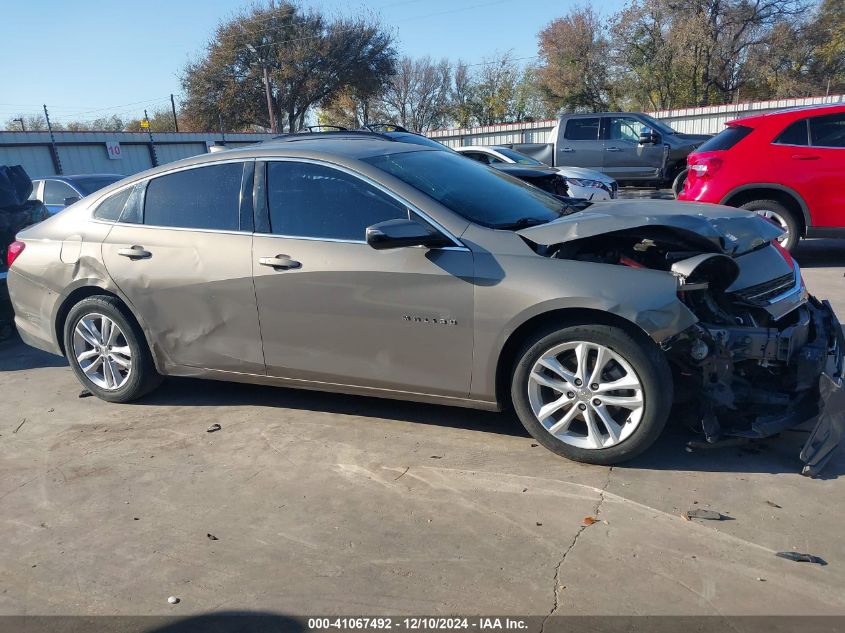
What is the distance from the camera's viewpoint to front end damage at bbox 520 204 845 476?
3.35 metres

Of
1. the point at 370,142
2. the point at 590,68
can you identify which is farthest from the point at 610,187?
the point at 590,68

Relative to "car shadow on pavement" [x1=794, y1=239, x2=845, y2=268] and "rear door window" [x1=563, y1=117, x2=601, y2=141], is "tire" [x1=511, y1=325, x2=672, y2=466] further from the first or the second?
"rear door window" [x1=563, y1=117, x2=601, y2=141]

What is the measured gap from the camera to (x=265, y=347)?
167 inches

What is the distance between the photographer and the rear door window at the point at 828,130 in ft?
24.7

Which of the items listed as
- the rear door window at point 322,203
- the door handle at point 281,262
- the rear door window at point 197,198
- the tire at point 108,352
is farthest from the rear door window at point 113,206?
the door handle at point 281,262

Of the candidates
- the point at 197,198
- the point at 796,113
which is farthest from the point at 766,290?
the point at 796,113

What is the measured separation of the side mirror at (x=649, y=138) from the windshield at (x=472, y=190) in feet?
39.3

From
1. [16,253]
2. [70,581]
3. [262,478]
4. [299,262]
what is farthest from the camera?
[16,253]

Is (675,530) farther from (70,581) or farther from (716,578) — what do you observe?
(70,581)

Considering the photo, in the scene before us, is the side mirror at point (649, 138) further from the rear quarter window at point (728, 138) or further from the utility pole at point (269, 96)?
the utility pole at point (269, 96)

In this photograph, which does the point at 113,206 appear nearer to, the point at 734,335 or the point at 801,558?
the point at 734,335

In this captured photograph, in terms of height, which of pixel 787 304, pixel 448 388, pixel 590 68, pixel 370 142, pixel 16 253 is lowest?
pixel 448 388

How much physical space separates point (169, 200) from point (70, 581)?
2585 millimetres

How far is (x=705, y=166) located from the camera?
8.19 meters
